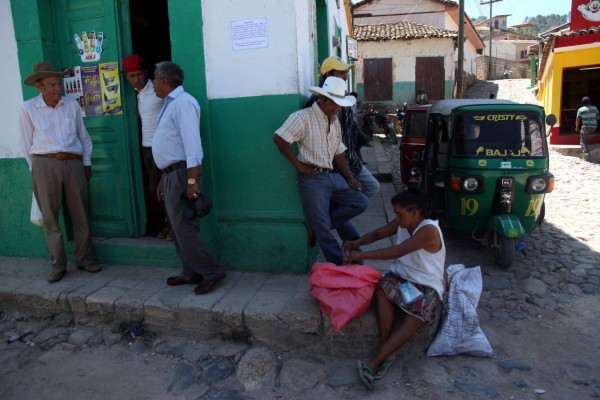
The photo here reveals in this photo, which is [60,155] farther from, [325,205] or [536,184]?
[536,184]

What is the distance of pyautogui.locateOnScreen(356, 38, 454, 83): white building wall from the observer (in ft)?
72.0

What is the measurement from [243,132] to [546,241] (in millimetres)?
4205

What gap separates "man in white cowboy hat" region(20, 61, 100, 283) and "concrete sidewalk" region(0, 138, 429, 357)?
30 centimetres

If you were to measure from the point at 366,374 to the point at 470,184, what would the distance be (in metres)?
2.92

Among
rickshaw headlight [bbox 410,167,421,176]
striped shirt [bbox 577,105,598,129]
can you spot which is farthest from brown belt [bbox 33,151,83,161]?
striped shirt [bbox 577,105,598,129]

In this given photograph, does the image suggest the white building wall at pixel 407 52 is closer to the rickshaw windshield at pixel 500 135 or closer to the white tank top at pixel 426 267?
the rickshaw windshield at pixel 500 135

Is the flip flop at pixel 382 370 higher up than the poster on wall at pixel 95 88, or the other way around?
the poster on wall at pixel 95 88

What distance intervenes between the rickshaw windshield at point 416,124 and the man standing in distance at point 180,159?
5.25 m

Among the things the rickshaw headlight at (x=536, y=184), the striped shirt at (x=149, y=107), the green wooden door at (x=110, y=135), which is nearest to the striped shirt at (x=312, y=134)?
the striped shirt at (x=149, y=107)

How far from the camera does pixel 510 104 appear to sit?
539cm

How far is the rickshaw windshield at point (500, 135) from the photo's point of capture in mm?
5184

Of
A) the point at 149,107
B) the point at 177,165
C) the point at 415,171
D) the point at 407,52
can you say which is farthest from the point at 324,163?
the point at 407,52

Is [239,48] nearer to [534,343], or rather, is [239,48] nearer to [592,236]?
[534,343]

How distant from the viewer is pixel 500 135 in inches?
207
